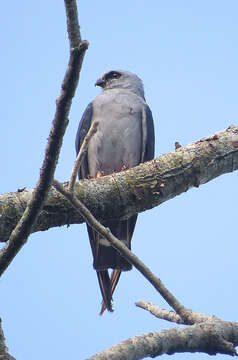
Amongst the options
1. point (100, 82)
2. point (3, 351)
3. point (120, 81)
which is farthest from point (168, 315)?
point (100, 82)

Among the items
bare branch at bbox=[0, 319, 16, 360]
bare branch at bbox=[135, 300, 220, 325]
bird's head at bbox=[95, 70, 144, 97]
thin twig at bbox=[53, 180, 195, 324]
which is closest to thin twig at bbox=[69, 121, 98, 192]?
thin twig at bbox=[53, 180, 195, 324]

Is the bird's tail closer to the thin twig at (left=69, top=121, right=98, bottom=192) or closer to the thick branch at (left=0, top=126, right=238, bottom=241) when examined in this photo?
the thick branch at (left=0, top=126, right=238, bottom=241)

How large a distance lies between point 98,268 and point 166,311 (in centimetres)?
301

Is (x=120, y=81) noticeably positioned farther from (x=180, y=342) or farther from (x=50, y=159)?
(x=180, y=342)

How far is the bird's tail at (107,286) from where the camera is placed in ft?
18.7

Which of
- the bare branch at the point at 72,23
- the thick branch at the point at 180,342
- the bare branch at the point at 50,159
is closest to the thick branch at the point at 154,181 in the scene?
the bare branch at the point at 50,159

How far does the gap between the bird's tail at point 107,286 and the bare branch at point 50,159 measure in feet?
7.85

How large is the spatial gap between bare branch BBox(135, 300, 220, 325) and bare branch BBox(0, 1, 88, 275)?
122 cm

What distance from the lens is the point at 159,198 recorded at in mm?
5332

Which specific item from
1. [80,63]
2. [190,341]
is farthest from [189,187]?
[80,63]

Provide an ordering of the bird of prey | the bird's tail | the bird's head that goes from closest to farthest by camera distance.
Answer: the bird's tail → the bird of prey → the bird's head

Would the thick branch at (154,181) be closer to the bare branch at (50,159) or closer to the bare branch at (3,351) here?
the bare branch at (50,159)

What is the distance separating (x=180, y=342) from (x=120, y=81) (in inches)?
300

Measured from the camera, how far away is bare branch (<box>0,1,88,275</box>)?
302 centimetres
